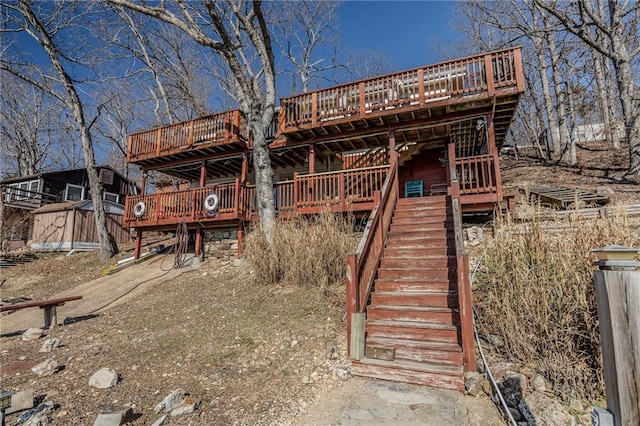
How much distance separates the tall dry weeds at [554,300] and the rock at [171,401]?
12.3 ft

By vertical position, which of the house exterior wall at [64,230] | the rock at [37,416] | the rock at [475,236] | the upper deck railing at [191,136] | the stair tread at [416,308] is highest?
the upper deck railing at [191,136]

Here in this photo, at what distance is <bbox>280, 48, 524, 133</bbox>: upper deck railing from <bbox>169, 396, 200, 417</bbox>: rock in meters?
8.51

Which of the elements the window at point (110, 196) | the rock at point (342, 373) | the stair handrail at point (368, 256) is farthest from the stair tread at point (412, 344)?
the window at point (110, 196)

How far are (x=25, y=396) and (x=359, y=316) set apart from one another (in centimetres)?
377

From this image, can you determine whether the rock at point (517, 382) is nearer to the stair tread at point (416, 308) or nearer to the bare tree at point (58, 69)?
the stair tread at point (416, 308)

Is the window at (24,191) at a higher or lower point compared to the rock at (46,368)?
higher

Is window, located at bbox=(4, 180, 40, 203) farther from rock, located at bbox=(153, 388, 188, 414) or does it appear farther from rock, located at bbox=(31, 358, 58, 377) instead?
rock, located at bbox=(153, 388, 188, 414)

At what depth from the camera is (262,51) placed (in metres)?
9.85

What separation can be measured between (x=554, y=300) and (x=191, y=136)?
40.0 ft

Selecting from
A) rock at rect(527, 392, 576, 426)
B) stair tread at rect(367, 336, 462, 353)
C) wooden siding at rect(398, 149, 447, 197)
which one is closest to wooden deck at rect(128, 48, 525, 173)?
wooden siding at rect(398, 149, 447, 197)

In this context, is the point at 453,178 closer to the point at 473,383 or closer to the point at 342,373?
the point at 473,383

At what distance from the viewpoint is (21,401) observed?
3.41 metres

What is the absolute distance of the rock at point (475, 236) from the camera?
7820mm

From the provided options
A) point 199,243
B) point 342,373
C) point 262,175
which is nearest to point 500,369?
point 342,373
